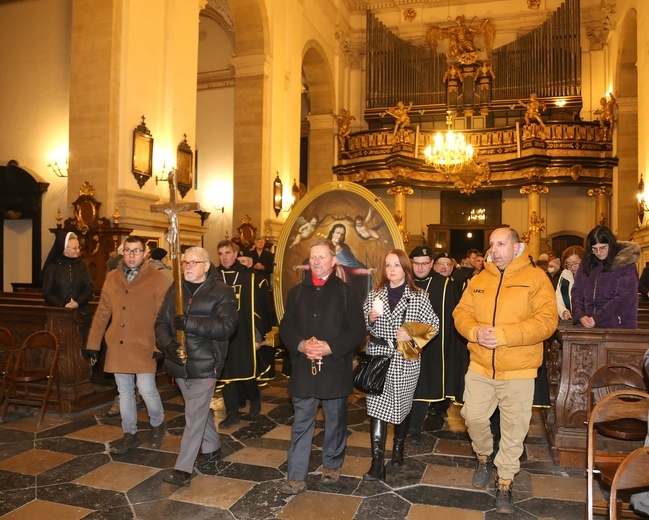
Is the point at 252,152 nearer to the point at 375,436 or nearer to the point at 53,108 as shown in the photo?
the point at 53,108

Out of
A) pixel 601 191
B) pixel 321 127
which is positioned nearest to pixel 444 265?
pixel 601 191

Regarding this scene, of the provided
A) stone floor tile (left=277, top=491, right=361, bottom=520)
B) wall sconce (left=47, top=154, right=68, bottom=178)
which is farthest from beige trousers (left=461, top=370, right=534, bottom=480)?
wall sconce (left=47, top=154, right=68, bottom=178)

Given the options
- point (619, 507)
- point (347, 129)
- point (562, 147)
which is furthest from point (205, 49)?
point (619, 507)

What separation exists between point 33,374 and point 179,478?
8.47 ft

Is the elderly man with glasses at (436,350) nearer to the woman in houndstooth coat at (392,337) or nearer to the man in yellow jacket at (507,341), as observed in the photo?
the woman in houndstooth coat at (392,337)

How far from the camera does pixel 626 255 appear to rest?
199 inches

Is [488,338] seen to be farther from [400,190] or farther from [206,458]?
[400,190]

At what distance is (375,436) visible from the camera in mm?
4406

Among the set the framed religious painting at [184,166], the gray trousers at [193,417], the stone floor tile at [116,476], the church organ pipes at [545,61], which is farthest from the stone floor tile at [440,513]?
the church organ pipes at [545,61]

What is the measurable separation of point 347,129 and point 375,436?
16935mm

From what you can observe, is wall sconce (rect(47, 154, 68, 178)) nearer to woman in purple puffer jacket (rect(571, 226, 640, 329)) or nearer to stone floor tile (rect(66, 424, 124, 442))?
stone floor tile (rect(66, 424, 124, 442))

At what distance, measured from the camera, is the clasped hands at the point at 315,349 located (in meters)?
4.09

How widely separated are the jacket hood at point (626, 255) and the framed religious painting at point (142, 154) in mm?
7787

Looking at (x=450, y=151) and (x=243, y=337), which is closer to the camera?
(x=243, y=337)
